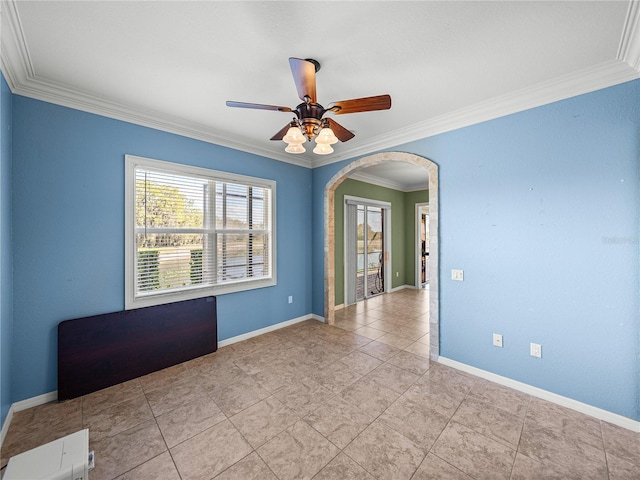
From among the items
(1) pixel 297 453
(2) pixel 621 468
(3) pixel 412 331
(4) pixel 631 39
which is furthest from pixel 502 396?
(4) pixel 631 39

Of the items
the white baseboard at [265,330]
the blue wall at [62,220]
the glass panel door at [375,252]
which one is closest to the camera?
the blue wall at [62,220]

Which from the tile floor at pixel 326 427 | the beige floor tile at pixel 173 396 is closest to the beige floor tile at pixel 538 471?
the tile floor at pixel 326 427

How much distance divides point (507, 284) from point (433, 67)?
2072 millimetres

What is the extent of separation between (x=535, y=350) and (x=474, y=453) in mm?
1210

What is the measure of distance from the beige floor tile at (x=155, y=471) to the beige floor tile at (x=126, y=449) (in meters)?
0.04

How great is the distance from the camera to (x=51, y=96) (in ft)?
7.59

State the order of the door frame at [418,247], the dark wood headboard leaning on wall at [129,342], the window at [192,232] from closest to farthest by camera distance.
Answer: the dark wood headboard leaning on wall at [129,342] → the window at [192,232] → the door frame at [418,247]

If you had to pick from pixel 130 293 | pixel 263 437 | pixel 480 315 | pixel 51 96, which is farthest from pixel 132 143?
pixel 480 315

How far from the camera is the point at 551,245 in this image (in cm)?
234

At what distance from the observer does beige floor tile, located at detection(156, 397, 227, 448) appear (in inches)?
77.0

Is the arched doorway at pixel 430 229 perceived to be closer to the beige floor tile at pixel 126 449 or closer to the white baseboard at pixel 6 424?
the beige floor tile at pixel 126 449

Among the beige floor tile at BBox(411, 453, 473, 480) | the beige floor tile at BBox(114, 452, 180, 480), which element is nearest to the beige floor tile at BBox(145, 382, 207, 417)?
the beige floor tile at BBox(114, 452, 180, 480)

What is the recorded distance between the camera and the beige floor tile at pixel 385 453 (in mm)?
1643

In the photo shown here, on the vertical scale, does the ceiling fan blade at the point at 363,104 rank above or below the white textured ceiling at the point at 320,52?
below
